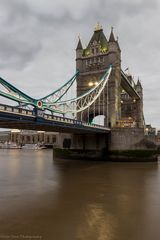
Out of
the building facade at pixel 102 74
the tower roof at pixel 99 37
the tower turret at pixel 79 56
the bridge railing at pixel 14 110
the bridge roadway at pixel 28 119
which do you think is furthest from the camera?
the tower roof at pixel 99 37

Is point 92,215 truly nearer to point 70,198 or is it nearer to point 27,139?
point 70,198

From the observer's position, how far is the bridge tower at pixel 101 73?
4150 cm

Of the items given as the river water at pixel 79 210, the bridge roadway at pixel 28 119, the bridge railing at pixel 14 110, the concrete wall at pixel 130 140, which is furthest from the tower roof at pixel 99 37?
the river water at pixel 79 210

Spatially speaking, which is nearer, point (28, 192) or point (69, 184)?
point (28, 192)

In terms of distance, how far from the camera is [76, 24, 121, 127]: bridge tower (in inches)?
1634

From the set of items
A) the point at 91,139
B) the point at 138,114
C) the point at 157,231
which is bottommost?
the point at 157,231

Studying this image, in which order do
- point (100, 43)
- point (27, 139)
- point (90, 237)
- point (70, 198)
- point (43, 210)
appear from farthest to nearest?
1. point (27, 139)
2. point (100, 43)
3. point (70, 198)
4. point (43, 210)
5. point (90, 237)

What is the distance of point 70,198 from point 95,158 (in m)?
22.1

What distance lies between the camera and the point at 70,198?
503 inches

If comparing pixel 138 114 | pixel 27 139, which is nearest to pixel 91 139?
pixel 138 114

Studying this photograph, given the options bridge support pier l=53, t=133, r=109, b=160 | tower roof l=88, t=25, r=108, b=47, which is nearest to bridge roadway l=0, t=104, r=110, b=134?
bridge support pier l=53, t=133, r=109, b=160

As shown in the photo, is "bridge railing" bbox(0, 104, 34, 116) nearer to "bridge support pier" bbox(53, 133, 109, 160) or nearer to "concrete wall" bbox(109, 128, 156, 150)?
"bridge support pier" bbox(53, 133, 109, 160)

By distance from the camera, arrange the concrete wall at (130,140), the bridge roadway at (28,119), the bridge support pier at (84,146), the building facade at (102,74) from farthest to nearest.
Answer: the building facade at (102,74) < the bridge support pier at (84,146) < the concrete wall at (130,140) < the bridge roadway at (28,119)

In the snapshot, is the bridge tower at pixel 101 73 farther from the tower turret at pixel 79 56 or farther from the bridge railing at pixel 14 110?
the bridge railing at pixel 14 110
